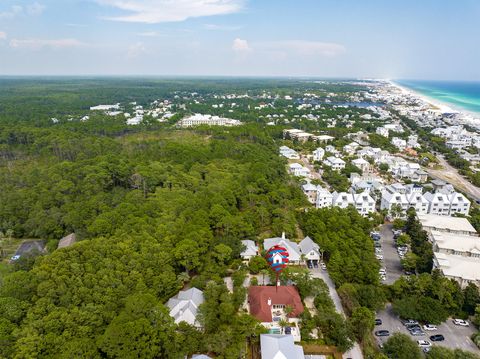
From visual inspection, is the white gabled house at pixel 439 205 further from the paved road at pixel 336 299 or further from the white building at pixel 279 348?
the white building at pixel 279 348

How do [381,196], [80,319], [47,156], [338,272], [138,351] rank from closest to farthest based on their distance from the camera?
[138,351], [80,319], [338,272], [381,196], [47,156]

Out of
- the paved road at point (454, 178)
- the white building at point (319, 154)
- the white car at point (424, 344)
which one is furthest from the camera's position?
the white building at point (319, 154)

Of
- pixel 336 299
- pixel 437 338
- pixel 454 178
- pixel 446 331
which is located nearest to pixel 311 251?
pixel 336 299

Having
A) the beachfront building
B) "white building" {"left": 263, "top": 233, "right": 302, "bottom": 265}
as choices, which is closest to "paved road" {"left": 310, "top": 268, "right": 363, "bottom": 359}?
"white building" {"left": 263, "top": 233, "right": 302, "bottom": 265}

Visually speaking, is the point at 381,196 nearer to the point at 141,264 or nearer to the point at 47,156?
the point at 141,264

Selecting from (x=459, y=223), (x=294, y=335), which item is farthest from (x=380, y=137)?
(x=294, y=335)

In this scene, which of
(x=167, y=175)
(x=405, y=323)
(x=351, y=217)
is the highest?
(x=167, y=175)

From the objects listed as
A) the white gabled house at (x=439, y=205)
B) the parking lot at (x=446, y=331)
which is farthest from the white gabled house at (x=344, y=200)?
the parking lot at (x=446, y=331)
